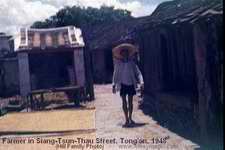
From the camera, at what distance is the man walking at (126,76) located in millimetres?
10961

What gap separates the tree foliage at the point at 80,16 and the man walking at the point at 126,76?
3871cm

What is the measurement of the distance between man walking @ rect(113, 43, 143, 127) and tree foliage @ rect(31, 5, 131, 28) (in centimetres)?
3871

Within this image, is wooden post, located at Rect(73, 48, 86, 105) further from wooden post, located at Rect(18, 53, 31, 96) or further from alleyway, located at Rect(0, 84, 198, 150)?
alleyway, located at Rect(0, 84, 198, 150)

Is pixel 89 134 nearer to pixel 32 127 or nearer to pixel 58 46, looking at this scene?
pixel 32 127

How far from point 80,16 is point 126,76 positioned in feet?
137

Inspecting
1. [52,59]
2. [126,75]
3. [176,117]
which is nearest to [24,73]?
[52,59]

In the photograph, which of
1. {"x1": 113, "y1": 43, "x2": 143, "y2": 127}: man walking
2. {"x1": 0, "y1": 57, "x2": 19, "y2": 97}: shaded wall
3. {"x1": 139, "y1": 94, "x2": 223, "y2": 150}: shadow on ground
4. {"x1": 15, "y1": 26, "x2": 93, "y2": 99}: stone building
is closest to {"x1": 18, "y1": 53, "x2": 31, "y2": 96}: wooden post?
{"x1": 15, "y1": 26, "x2": 93, "y2": 99}: stone building

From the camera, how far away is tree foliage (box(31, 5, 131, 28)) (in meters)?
51.4

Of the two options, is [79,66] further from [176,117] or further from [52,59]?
[176,117]

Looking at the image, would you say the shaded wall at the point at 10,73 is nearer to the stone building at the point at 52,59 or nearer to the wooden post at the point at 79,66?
the stone building at the point at 52,59

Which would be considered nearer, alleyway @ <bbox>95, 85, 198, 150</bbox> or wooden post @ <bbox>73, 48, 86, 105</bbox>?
alleyway @ <bbox>95, 85, 198, 150</bbox>

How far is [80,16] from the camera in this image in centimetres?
5206

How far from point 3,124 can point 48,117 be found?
4.45 feet

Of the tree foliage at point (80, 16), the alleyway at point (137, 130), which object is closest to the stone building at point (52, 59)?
the alleyway at point (137, 130)
